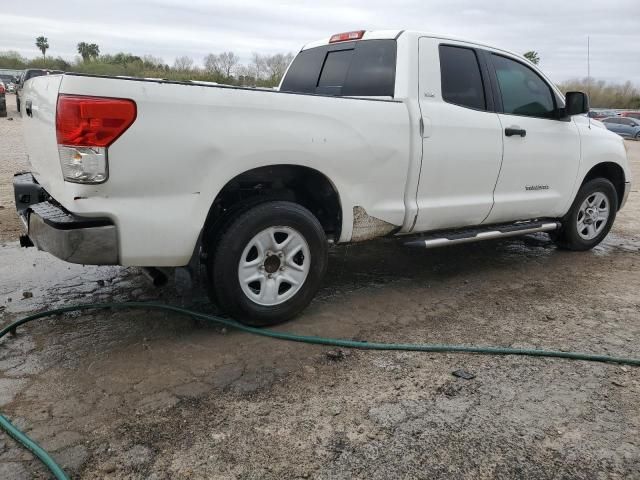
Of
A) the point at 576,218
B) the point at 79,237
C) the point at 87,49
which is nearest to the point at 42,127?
the point at 79,237

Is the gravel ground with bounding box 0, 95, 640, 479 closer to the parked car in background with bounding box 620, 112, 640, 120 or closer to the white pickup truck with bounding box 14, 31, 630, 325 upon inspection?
the white pickup truck with bounding box 14, 31, 630, 325

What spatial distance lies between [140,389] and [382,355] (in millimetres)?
1404

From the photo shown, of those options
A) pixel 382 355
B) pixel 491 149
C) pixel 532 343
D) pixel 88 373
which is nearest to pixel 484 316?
pixel 532 343

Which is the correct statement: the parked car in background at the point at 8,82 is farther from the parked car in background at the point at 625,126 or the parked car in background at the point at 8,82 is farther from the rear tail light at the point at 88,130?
the rear tail light at the point at 88,130

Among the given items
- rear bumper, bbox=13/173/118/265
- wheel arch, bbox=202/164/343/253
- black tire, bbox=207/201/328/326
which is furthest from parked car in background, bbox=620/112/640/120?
rear bumper, bbox=13/173/118/265

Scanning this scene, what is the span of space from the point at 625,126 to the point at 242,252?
29.9 metres

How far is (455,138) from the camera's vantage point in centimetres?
432

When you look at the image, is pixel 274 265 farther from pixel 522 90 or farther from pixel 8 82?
pixel 8 82

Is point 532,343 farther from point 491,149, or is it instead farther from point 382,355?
point 491,149

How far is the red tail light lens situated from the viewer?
112 inches

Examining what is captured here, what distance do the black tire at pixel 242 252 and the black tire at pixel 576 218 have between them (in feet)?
10.4

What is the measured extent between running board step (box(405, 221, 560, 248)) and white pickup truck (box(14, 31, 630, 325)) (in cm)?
2

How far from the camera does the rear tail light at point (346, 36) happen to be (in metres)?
4.64

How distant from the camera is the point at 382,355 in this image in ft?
11.2
